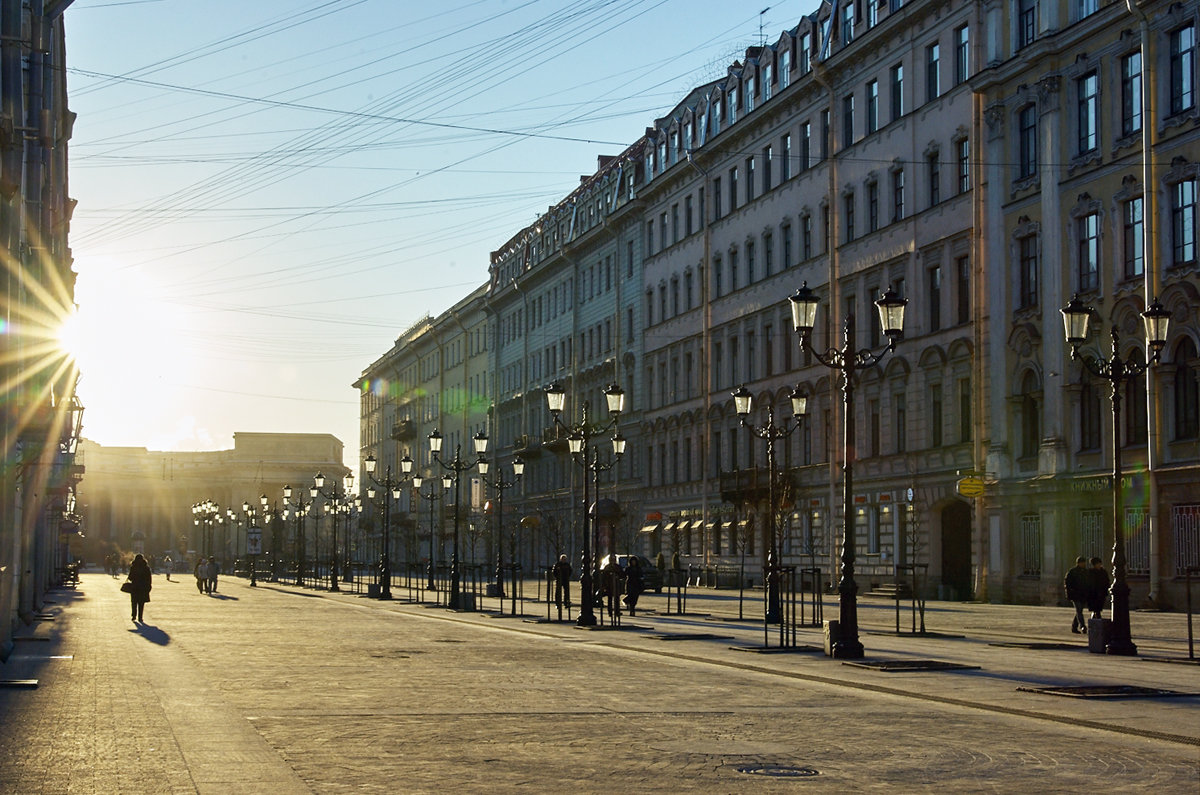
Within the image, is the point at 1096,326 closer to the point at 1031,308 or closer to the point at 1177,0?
the point at 1031,308

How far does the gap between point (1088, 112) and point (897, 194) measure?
12.2 metres

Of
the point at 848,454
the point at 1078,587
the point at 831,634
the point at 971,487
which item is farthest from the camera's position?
the point at 971,487

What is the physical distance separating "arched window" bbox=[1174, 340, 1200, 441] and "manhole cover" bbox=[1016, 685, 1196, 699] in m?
23.8

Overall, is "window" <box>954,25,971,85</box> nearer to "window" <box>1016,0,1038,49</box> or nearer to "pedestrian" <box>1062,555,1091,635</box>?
"window" <box>1016,0,1038,49</box>

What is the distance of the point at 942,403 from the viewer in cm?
5512

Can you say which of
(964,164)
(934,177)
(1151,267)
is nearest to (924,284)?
(934,177)

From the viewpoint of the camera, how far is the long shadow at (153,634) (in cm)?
3173

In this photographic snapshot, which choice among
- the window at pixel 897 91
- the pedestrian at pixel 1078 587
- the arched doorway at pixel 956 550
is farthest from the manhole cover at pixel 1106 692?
the window at pixel 897 91

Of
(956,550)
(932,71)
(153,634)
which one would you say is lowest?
(153,634)

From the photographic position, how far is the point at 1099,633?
27.3 metres

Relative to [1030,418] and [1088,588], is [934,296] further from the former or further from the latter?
[1088,588]

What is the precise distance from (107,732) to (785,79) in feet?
186

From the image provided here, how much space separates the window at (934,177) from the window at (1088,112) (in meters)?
8.20

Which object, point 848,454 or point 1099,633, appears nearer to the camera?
point 848,454
